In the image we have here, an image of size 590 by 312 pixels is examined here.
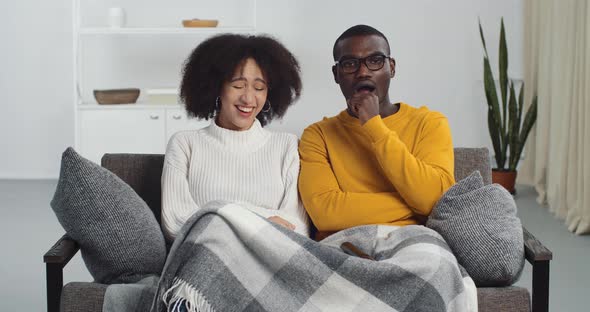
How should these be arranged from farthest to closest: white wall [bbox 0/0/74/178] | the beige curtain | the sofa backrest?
white wall [bbox 0/0/74/178]
the beige curtain
the sofa backrest

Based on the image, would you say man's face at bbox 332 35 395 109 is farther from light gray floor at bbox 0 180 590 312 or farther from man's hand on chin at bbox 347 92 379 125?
light gray floor at bbox 0 180 590 312

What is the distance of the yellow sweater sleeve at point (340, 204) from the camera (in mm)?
2535

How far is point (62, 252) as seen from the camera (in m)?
2.22

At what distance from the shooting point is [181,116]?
19.9ft

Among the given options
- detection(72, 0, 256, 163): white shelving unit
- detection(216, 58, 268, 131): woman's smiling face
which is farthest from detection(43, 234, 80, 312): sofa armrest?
detection(72, 0, 256, 163): white shelving unit

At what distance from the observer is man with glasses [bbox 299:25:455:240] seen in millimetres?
2512

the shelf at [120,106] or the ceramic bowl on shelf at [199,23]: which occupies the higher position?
the ceramic bowl on shelf at [199,23]

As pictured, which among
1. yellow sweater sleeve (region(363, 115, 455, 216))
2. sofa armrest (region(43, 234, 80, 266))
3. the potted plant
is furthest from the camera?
the potted plant

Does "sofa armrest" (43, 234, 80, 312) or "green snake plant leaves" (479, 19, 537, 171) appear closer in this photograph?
"sofa armrest" (43, 234, 80, 312)

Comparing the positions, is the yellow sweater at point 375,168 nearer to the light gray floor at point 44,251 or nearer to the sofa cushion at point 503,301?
the sofa cushion at point 503,301

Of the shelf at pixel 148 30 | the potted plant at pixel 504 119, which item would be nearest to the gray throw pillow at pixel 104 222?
the potted plant at pixel 504 119

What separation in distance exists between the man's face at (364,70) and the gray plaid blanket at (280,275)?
2.07 feet

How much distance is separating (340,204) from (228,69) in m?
0.51

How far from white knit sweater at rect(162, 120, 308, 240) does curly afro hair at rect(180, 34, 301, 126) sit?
0.36 feet
